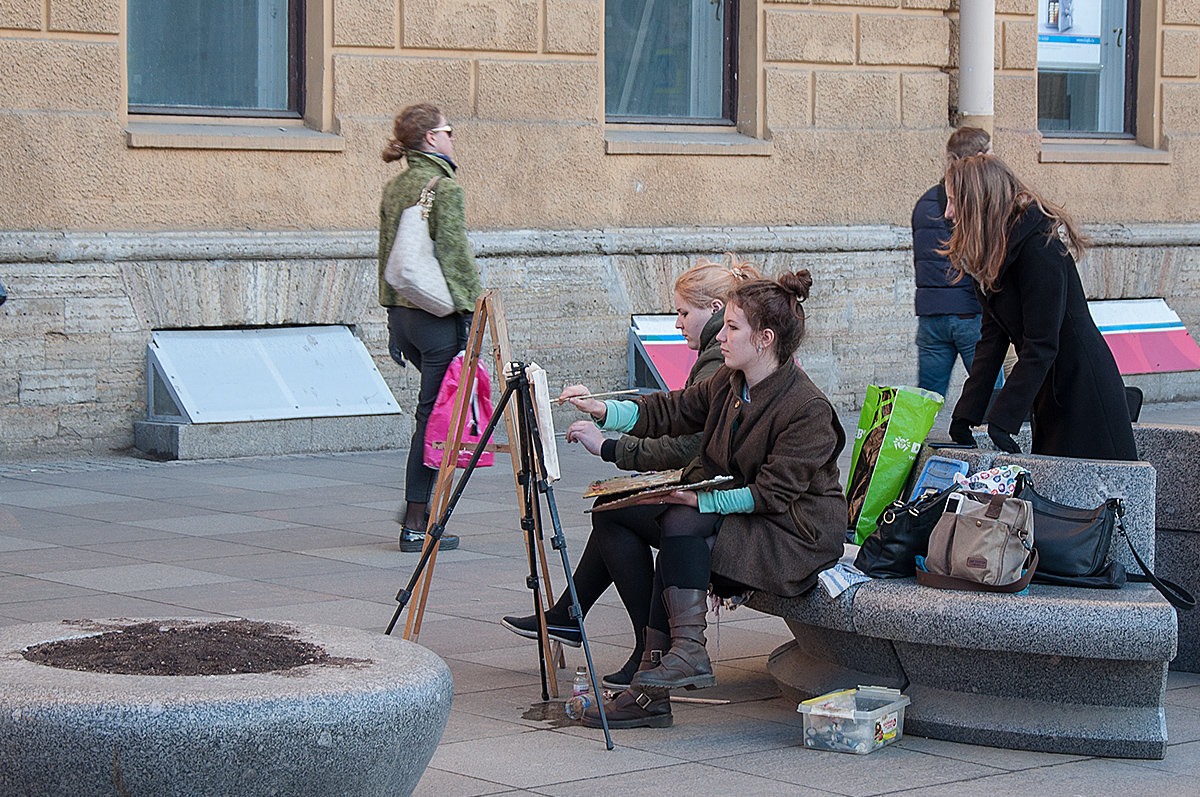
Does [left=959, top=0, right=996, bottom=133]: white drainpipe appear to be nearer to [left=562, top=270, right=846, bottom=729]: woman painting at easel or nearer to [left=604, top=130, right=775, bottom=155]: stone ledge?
[left=604, top=130, right=775, bottom=155]: stone ledge

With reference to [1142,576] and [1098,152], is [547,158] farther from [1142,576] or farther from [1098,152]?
[1142,576]

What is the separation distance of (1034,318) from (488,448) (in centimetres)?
167

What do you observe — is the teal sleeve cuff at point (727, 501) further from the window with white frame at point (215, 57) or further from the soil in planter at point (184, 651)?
the window with white frame at point (215, 57)

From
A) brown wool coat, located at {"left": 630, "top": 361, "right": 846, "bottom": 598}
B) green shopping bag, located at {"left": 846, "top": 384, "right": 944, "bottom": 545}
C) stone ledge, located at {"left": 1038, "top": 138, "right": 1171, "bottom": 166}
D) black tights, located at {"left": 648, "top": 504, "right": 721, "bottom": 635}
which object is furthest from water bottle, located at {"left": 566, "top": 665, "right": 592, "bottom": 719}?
stone ledge, located at {"left": 1038, "top": 138, "right": 1171, "bottom": 166}

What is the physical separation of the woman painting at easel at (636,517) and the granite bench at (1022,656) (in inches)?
18.2

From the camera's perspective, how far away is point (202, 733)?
320 centimetres

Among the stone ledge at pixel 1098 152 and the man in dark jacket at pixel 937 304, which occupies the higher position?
the stone ledge at pixel 1098 152

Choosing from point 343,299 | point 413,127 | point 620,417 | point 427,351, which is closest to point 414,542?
point 427,351

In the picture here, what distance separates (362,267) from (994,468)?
636cm

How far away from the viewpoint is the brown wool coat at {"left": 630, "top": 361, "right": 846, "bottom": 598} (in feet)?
16.1

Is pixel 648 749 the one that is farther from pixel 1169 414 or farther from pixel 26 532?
pixel 1169 414

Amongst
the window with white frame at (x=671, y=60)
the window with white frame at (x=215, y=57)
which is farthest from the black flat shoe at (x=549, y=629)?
the window with white frame at (x=671, y=60)

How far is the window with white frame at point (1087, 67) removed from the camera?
14.5m

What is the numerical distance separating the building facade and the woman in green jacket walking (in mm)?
2950
